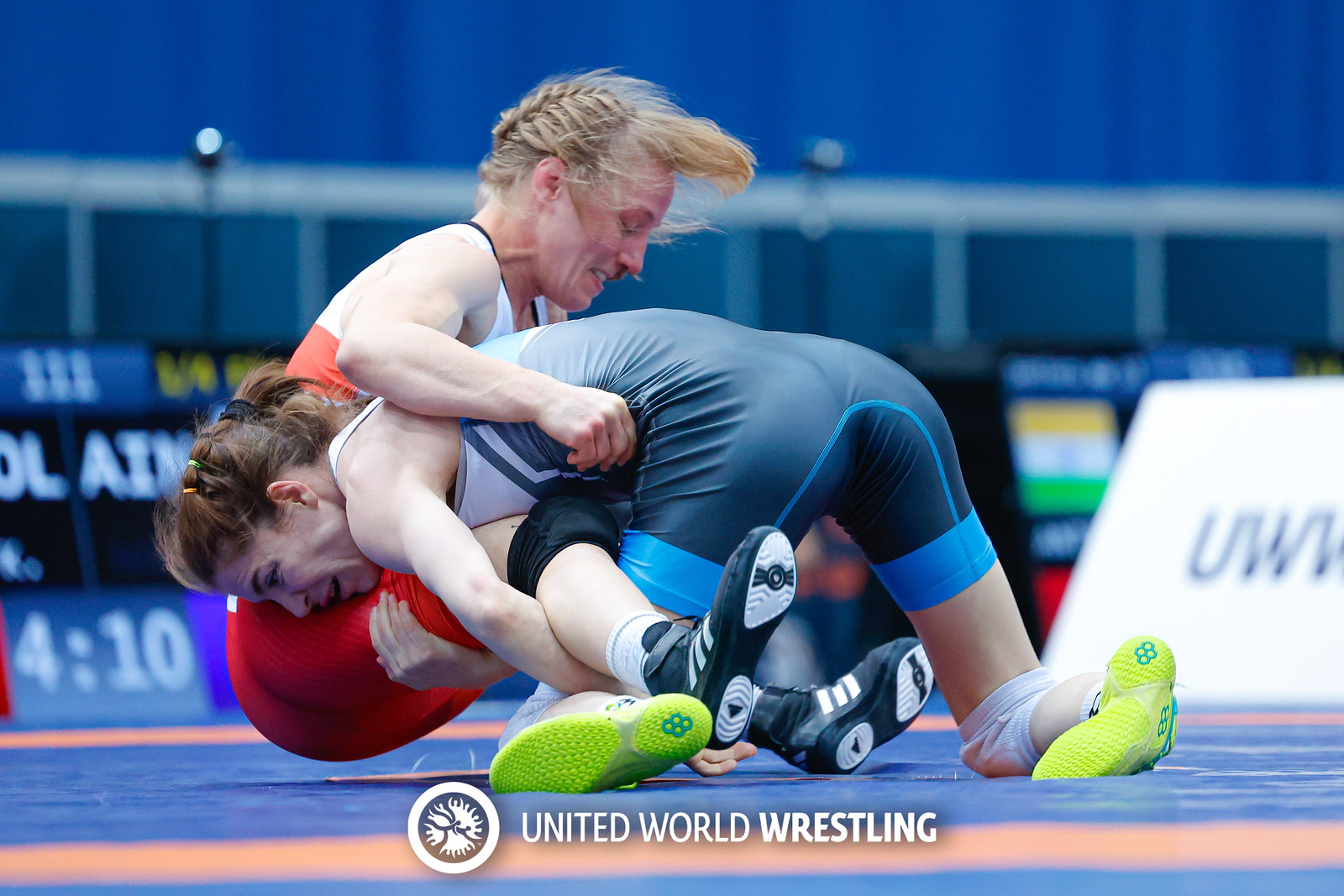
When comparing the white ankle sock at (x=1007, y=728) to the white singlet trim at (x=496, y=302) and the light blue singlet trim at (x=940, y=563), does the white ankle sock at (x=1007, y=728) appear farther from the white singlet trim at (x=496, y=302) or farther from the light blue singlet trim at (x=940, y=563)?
the white singlet trim at (x=496, y=302)

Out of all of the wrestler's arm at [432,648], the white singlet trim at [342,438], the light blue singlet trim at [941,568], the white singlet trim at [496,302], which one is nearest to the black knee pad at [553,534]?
the wrestler's arm at [432,648]

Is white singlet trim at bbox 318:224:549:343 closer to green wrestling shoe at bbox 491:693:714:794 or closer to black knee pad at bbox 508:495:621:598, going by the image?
black knee pad at bbox 508:495:621:598

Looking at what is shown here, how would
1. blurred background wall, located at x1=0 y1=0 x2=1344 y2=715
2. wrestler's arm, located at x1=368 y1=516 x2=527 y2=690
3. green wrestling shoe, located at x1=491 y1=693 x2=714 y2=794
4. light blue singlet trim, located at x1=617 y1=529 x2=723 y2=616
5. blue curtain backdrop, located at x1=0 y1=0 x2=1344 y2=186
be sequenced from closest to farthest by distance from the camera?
green wrestling shoe, located at x1=491 y1=693 x2=714 y2=794 → light blue singlet trim, located at x1=617 y1=529 x2=723 y2=616 → wrestler's arm, located at x1=368 y1=516 x2=527 y2=690 → blurred background wall, located at x1=0 y1=0 x2=1344 y2=715 → blue curtain backdrop, located at x1=0 y1=0 x2=1344 y2=186

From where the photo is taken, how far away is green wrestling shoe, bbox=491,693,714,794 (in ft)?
4.37

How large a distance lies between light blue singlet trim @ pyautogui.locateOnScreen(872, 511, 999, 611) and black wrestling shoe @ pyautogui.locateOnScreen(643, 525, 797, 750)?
1.21ft

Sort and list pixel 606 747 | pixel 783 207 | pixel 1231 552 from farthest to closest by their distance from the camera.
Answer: pixel 783 207
pixel 1231 552
pixel 606 747

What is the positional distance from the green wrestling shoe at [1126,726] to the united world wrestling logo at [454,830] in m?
0.64

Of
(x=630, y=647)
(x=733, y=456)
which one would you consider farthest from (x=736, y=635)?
(x=733, y=456)

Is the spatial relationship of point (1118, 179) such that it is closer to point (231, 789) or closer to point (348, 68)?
point (348, 68)

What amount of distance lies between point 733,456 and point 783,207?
180 inches

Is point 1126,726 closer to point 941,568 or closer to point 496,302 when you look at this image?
point 941,568

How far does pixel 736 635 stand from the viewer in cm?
137

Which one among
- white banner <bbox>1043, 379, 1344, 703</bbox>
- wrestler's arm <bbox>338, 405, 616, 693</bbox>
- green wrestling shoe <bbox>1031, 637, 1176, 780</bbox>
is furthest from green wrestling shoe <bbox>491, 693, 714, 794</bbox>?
white banner <bbox>1043, 379, 1344, 703</bbox>

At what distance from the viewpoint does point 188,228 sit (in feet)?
16.8
